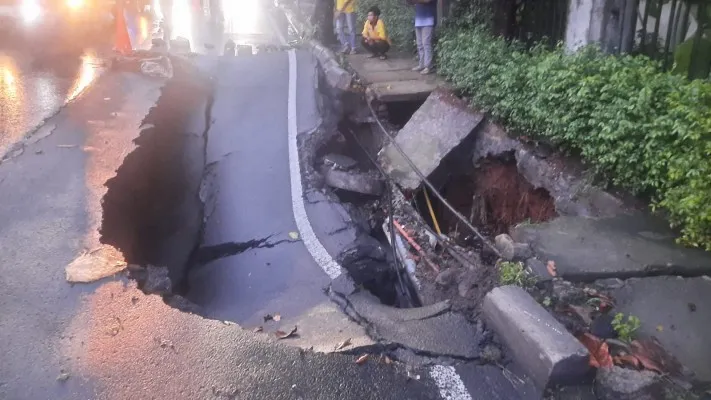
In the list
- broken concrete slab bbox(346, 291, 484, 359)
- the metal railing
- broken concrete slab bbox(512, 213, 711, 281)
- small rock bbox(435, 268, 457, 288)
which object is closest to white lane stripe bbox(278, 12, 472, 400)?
broken concrete slab bbox(346, 291, 484, 359)

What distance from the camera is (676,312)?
454 centimetres

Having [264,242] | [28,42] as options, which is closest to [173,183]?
[264,242]

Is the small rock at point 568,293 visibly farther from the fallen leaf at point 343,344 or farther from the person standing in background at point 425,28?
the person standing in background at point 425,28

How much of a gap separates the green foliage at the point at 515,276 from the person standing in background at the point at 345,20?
30.8 feet

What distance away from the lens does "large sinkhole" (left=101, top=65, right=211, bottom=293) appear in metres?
6.55

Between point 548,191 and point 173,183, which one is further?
point 173,183

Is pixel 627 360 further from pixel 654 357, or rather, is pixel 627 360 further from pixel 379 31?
pixel 379 31

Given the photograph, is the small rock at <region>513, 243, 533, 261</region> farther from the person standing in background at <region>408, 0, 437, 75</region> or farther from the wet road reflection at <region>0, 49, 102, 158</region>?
the wet road reflection at <region>0, 49, 102, 158</region>

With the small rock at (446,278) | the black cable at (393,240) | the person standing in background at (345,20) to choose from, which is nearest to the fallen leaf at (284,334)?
the small rock at (446,278)

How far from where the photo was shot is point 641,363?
4.03 m

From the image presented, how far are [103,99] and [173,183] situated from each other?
252 centimetres

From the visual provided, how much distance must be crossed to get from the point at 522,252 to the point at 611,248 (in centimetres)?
85

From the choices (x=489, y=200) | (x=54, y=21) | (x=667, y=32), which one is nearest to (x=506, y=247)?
(x=489, y=200)

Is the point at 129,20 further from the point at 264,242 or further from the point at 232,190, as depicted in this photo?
the point at 264,242
